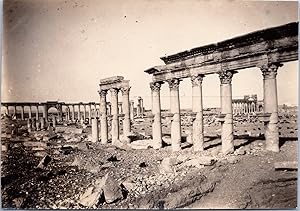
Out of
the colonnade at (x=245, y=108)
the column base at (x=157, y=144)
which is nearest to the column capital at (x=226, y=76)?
the column base at (x=157, y=144)

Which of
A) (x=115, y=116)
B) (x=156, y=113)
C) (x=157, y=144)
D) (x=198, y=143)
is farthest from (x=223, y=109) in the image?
(x=115, y=116)

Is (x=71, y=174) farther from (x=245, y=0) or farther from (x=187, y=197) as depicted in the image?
(x=245, y=0)

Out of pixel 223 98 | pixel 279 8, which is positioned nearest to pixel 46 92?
pixel 223 98

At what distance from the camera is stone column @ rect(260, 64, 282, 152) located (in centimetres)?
824

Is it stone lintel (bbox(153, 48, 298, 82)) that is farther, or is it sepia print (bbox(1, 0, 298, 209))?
stone lintel (bbox(153, 48, 298, 82))

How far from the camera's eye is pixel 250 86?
397 inches

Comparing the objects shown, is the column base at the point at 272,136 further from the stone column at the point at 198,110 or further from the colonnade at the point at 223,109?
the stone column at the point at 198,110

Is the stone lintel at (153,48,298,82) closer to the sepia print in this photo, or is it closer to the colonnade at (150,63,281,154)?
the sepia print

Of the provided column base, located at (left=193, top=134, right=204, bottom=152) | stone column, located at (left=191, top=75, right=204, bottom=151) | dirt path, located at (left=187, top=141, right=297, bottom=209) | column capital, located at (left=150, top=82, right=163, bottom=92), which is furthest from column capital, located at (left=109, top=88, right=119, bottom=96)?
dirt path, located at (left=187, top=141, right=297, bottom=209)

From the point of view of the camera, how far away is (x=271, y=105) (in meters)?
8.38

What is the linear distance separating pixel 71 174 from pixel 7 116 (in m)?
2.02

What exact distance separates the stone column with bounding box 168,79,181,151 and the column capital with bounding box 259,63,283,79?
3177 millimetres

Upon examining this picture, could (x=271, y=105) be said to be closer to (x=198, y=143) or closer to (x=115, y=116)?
(x=198, y=143)

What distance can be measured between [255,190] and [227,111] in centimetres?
312
